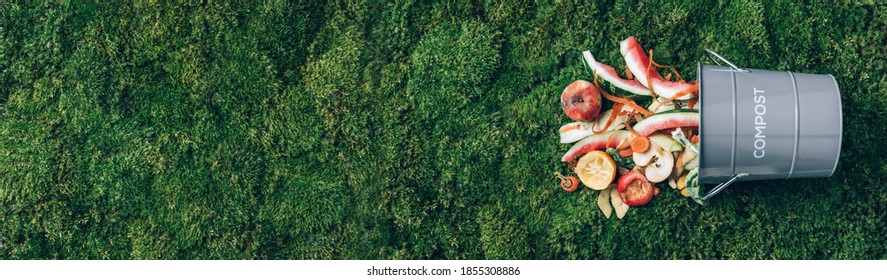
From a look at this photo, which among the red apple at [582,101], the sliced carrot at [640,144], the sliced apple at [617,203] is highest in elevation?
the red apple at [582,101]

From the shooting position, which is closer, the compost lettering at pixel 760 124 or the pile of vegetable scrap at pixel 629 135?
the compost lettering at pixel 760 124

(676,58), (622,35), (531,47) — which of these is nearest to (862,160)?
(676,58)

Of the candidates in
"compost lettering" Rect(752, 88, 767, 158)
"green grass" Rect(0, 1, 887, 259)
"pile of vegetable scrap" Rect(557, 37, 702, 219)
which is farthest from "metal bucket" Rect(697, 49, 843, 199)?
"green grass" Rect(0, 1, 887, 259)

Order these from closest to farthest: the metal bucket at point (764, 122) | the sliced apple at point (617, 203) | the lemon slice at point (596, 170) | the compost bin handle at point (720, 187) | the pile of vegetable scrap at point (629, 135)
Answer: the metal bucket at point (764, 122) < the compost bin handle at point (720, 187) < the pile of vegetable scrap at point (629, 135) < the lemon slice at point (596, 170) < the sliced apple at point (617, 203)

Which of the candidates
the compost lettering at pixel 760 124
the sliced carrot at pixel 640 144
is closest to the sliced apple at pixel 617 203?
the sliced carrot at pixel 640 144

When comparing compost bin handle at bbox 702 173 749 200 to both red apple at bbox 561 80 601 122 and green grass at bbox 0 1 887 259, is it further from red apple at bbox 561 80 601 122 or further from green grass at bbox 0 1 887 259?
red apple at bbox 561 80 601 122

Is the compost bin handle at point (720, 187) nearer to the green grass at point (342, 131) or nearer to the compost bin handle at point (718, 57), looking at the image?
the green grass at point (342, 131)

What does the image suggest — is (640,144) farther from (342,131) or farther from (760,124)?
(342,131)

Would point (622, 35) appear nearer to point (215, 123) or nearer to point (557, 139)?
point (557, 139)
